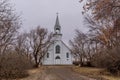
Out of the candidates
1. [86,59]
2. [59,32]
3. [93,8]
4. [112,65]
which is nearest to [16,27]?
[112,65]

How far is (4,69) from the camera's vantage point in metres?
34.6

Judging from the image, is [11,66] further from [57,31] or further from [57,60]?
[57,31]

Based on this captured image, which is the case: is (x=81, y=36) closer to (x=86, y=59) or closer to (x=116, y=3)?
(x=86, y=59)

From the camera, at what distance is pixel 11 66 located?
35.6 m

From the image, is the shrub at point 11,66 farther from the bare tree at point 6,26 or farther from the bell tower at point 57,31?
the bell tower at point 57,31

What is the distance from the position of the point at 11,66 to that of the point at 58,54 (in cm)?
6711

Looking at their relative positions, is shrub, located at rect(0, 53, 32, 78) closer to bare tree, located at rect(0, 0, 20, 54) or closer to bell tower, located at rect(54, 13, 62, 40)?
bare tree, located at rect(0, 0, 20, 54)

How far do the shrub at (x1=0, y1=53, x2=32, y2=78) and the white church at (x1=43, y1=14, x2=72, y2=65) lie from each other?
61672mm

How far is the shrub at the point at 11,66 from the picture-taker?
112ft

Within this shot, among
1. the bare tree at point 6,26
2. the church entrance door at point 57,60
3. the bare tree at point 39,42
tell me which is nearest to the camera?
the bare tree at point 6,26

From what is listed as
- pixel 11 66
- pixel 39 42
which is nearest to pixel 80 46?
pixel 39 42

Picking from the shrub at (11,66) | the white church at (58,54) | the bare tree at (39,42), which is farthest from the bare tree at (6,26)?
the white church at (58,54)

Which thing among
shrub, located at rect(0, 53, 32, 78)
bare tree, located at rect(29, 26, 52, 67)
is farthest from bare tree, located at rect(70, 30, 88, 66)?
shrub, located at rect(0, 53, 32, 78)

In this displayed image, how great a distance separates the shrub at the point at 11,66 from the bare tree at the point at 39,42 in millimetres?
39793
